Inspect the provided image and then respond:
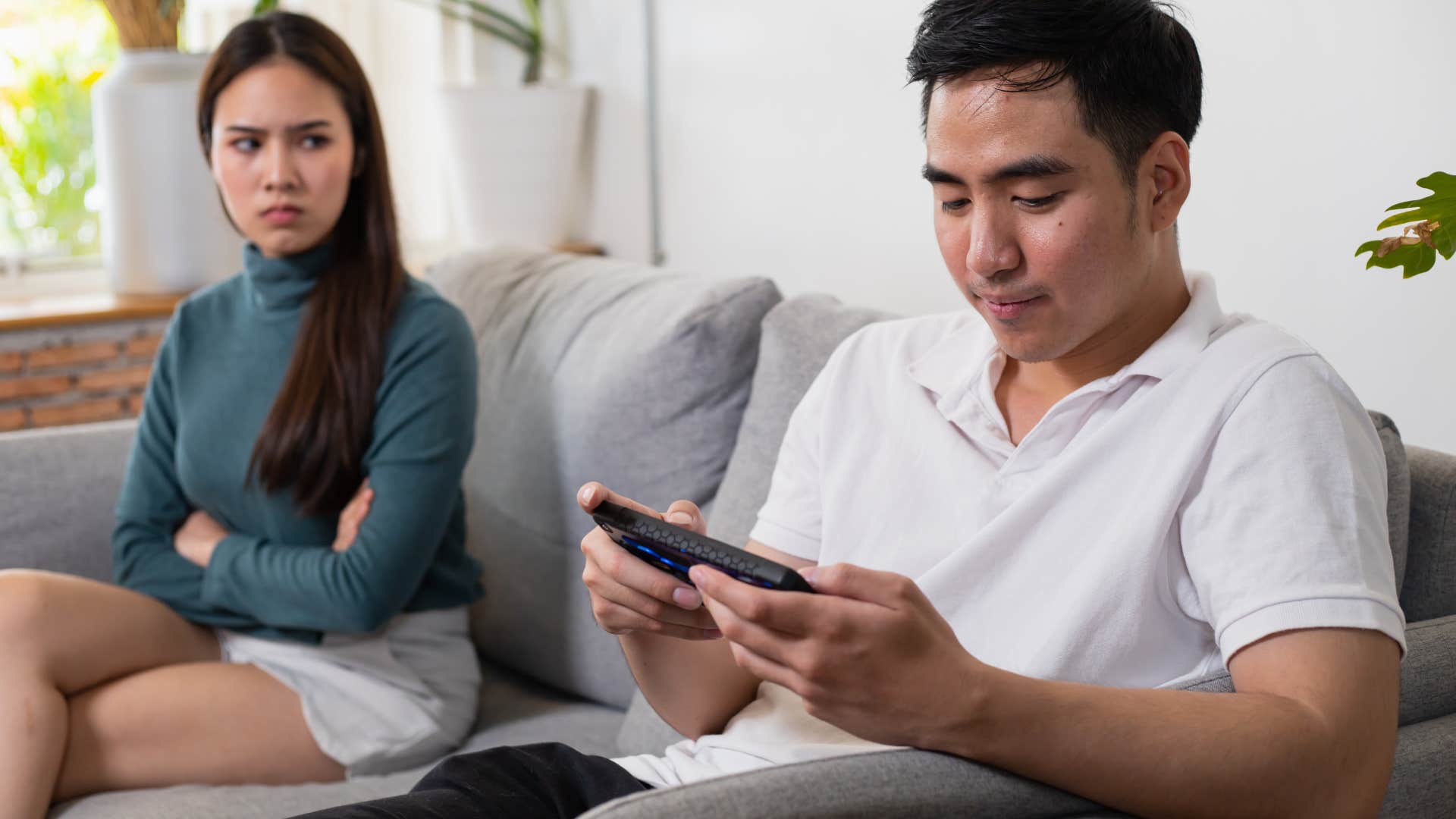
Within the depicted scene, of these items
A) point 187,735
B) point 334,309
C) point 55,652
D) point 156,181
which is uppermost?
point 156,181

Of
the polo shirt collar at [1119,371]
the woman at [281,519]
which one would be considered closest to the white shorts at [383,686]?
the woman at [281,519]

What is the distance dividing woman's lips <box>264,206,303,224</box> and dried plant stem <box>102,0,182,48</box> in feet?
4.31

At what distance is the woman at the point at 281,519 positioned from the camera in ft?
5.23

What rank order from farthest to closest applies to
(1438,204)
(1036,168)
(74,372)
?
(74,372)
(1036,168)
(1438,204)

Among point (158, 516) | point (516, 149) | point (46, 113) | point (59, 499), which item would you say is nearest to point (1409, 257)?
point (158, 516)

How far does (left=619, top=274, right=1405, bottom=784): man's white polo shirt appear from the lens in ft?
3.16

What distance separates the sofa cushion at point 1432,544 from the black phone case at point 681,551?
625 mm

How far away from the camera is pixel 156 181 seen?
287 centimetres

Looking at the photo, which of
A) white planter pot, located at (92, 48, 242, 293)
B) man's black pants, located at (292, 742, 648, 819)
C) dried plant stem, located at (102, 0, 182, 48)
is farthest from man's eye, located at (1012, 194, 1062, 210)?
dried plant stem, located at (102, 0, 182, 48)

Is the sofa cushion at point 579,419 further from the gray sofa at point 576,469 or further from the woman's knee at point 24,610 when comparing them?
the woman's knee at point 24,610

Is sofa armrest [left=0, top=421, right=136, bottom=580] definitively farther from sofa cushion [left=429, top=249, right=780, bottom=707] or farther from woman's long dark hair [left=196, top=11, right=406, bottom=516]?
sofa cushion [left=429, top=249, right=780, bottom=707]

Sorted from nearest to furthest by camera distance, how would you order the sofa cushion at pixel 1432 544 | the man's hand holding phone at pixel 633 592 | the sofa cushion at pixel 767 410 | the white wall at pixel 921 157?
the man's hand holding phone at pixel 633 592 < the sofa cushion at pixel 1432 544 < the white wall at pixel 921 157 < the sofa cushion at pixel 767 410

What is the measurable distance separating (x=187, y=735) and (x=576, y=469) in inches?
22.5

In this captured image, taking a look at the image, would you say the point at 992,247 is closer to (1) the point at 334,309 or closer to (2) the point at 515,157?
(1) the point at 334,309
